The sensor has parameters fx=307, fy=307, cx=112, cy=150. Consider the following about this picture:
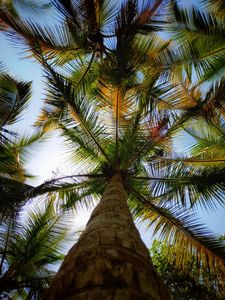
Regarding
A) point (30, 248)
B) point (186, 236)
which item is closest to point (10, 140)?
point (30, 248)

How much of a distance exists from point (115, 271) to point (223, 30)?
675cm

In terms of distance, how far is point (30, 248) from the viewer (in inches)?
265

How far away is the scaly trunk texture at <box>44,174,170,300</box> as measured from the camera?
1.60 metres

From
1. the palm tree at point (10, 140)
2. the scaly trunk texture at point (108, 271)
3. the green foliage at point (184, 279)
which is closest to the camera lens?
the scaly trunk texture at point (108, 271)

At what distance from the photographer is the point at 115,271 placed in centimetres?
179

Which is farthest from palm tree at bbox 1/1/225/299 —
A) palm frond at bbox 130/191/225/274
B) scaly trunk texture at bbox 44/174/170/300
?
scaly trunk texture at bbox 44/174/170/300

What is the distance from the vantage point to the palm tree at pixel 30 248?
6262 mm

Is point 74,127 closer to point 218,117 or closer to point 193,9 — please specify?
point 218,117

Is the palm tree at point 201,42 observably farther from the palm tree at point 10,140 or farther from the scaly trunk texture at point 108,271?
the scaly trunk texture at point 108,271

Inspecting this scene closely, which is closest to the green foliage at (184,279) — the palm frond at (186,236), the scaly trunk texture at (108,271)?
the palm frond at (186,236)

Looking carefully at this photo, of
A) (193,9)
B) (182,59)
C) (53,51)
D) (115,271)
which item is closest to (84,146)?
(53,51)

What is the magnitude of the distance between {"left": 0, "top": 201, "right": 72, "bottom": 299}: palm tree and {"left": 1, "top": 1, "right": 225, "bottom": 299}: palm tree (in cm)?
71

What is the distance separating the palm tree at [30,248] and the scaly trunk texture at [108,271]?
3.79 m

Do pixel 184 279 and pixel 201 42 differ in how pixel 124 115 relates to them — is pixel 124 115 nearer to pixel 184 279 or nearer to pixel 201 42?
pixel 201 42
